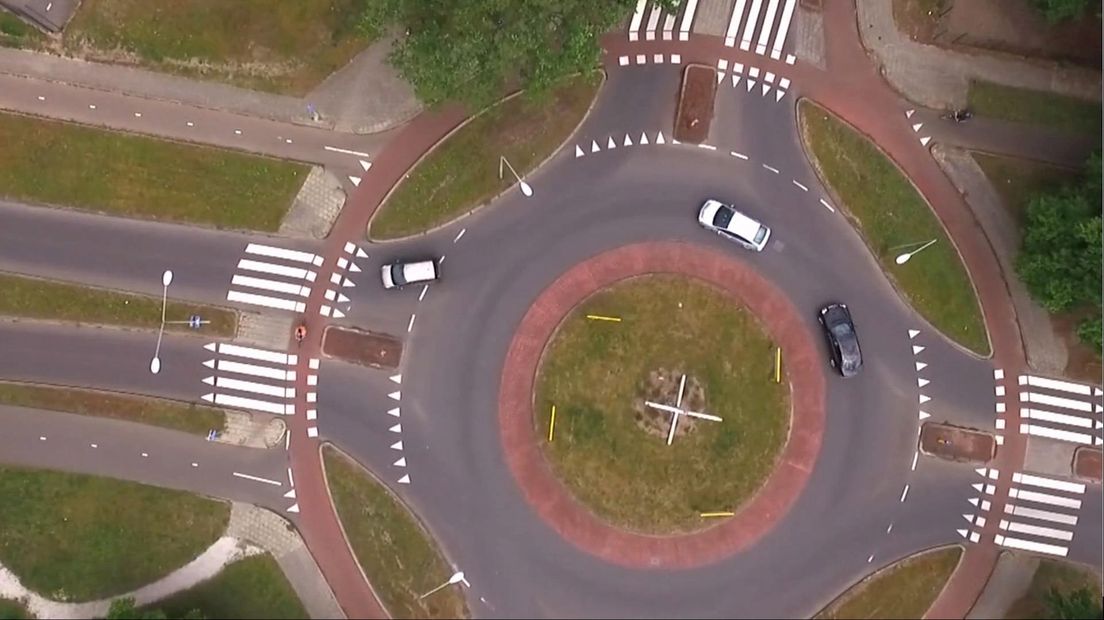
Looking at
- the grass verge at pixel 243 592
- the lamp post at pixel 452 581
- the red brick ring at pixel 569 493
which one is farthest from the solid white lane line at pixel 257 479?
the red brick ring at pixel 569 493

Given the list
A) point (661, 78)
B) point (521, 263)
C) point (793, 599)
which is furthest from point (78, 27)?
point (793, 599)

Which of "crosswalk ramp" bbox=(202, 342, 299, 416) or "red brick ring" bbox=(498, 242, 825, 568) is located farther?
"red brick ring" bbox=(498, 242, 825, 568)

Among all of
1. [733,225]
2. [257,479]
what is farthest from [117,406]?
[733,225]

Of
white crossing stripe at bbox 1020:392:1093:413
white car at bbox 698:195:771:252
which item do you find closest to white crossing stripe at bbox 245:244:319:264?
white car at bbox 698:195:771:252

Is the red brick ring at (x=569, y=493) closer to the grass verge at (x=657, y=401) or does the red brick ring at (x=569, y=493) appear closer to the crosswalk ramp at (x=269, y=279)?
the grass verge at (x=657, y=401)

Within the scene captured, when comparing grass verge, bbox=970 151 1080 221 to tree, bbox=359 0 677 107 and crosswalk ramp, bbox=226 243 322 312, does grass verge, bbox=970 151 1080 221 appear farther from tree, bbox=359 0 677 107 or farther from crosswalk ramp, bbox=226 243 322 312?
crosswalk ramp, bbox=226 243 322 312

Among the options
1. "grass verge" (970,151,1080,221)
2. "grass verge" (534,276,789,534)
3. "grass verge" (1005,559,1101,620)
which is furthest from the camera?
"grass verge" (970,151,1080,221)
